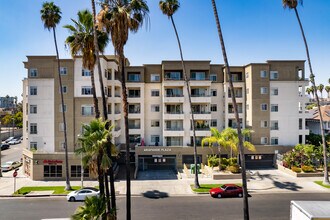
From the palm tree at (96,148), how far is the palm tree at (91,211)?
1.11 metres

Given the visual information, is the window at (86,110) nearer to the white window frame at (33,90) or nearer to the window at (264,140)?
the white window frame at (33,90)

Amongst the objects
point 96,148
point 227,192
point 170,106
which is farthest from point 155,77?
point 96,148

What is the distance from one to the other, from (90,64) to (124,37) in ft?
16.1

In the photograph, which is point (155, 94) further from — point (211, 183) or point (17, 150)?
point (17, 150)

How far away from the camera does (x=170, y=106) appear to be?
4528 centimetres

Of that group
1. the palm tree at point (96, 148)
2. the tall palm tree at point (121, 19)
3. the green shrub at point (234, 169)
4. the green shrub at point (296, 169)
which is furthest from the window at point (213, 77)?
the palm tree at point (96, 148)

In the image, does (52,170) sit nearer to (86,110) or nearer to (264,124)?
(86,110)

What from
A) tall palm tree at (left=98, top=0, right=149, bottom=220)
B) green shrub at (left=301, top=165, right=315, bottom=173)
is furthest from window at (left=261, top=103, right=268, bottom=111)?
tall palm tree at (left=98, top=0, right=149, bottom=220)

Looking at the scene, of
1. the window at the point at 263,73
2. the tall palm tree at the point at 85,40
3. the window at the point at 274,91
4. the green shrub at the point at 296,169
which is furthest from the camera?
the window at the point at 274,91

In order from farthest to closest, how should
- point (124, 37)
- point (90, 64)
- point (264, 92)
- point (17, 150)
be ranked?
1. point (17, 150)
2. point (264, 92)
3. point (90, 64)
4. point (124, 37)

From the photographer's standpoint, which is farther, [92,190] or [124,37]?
[92,190]

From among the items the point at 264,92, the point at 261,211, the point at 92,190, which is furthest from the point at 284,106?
the point at 92,190

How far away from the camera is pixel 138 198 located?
2798cm

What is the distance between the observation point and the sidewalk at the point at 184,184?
3030 centimetres
